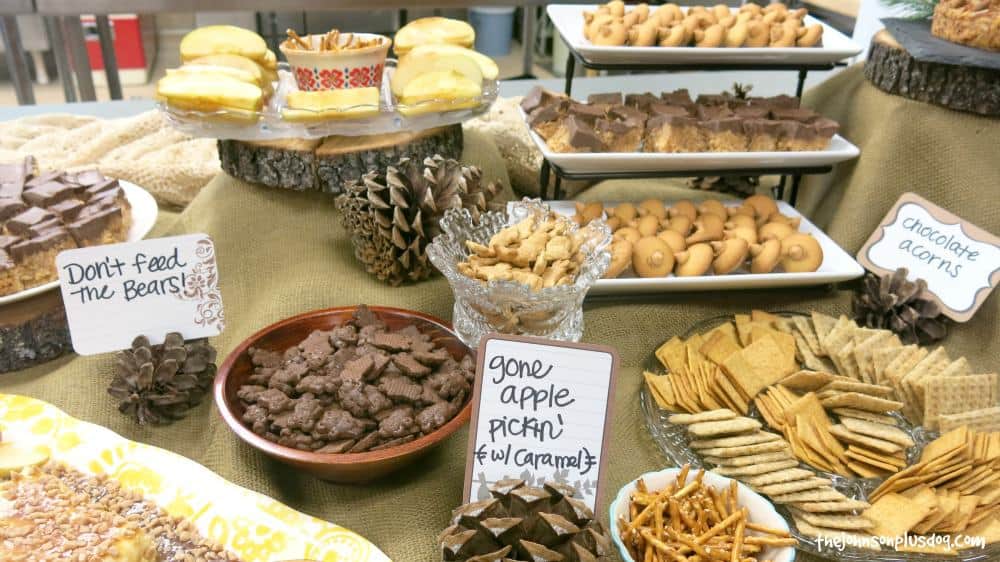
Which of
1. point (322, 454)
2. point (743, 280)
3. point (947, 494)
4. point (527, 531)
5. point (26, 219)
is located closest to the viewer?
point (527, 531)

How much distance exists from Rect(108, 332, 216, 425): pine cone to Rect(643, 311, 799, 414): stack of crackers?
2.32ft

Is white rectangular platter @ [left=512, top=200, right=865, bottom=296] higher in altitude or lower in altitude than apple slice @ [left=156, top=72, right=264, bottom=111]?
lower

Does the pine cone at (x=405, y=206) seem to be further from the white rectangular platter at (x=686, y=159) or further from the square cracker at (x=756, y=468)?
the square cracker at (x=756, y=468)

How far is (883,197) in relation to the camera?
4.98 feet

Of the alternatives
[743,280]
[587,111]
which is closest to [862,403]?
[743,280]

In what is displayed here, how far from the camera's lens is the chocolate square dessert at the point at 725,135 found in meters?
1.43

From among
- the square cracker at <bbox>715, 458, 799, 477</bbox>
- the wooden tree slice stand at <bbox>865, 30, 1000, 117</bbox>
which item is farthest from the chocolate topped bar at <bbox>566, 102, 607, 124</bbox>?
the square cracker at <bbox>715, 458, 799, 477</bbox>

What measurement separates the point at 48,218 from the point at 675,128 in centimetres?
113

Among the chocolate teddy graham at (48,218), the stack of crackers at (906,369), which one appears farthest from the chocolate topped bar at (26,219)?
the stack of crackers at (906,369)

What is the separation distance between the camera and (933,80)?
1.45m

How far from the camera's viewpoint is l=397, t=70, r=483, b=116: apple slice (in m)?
1.36

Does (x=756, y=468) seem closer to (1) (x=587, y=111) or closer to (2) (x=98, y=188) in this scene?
(1) (x=587, y=111)

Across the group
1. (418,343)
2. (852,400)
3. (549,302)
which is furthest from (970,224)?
(418,343)

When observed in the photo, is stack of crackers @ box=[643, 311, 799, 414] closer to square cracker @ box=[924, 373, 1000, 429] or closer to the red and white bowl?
square cracker @ box=[924, 373, 1000, 429]
